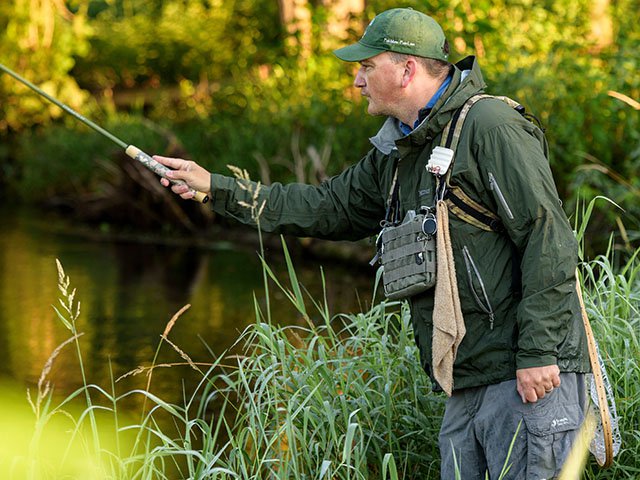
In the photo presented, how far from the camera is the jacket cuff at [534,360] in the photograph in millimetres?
3059

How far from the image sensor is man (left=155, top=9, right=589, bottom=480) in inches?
121

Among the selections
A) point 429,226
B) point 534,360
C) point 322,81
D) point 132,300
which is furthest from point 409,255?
point 322,81

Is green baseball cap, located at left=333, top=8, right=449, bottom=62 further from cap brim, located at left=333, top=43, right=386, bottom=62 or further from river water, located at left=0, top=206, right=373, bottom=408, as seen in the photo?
river water, located at left=0, top=206, right=373, bottom=408

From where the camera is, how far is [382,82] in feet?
11.0

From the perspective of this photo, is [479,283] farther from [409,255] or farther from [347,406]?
[347,406]

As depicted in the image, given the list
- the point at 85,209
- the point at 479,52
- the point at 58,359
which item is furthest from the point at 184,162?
the point at 85,209

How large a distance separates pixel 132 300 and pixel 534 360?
6917 millimetres

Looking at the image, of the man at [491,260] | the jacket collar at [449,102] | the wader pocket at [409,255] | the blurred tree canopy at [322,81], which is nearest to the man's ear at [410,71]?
the man at [491,260]

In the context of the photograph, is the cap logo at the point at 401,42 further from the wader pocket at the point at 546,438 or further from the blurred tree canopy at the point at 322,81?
the blurred tree canopy at the point at 322,81

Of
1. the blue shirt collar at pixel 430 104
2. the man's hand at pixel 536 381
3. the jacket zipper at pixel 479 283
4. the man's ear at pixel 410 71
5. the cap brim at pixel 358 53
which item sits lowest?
the man's hand at pixel 536 381

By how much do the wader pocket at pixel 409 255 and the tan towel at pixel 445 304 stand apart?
0.04m

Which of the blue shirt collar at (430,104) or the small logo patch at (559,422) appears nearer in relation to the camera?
the small logo patch at (559,422)

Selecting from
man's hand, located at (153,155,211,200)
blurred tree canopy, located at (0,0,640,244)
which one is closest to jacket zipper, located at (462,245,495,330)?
man's hand, located at (153,155,211,200)

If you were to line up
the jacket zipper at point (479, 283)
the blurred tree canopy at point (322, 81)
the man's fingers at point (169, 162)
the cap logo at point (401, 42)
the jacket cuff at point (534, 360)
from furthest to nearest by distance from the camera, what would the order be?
the blurred tree canopy at point (322, 81) → the man's fingers at point (169, 162) → the cap logo at point (401, 42) → the jacket zipper at point (479, 283) → the jacket cuff at point (534, 360)
